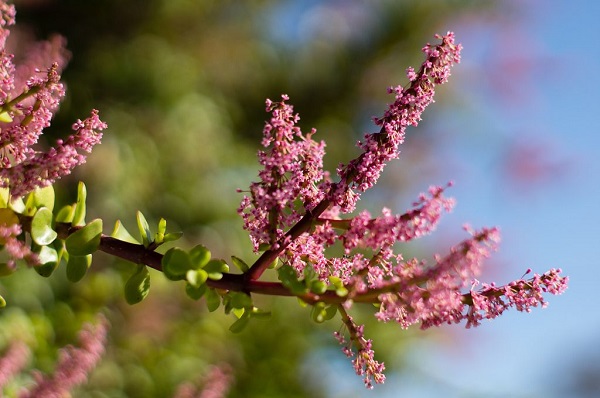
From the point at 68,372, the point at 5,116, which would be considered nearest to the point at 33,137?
the point at 5,116

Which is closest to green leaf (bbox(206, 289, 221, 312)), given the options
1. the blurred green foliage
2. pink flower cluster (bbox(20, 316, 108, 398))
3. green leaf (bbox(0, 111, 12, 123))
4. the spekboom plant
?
the spekboom plant

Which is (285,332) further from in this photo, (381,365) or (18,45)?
(381,365)

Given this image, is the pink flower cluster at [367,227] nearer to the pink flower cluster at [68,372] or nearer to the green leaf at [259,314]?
the green leaf at [259,314]

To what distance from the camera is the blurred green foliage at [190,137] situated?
1.40 m

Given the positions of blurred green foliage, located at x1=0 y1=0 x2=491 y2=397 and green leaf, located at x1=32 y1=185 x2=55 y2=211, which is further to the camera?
blurred green foliage, located at x1=0 y1=0 x2=491 y2=397

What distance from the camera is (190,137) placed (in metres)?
2.02

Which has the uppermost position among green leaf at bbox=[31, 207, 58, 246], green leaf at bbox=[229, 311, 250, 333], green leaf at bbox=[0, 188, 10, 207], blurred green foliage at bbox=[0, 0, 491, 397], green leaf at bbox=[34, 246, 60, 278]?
blurred green foliage at bbox=[0, 0, 491, 397]

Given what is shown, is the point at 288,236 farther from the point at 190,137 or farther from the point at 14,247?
the point at 190,137

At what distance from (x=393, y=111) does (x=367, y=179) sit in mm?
27

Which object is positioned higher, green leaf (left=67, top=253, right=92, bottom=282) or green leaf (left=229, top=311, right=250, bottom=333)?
green leaf (left=67, top=253, right=92, bottom=282)

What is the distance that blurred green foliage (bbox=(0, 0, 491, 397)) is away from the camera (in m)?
1.40

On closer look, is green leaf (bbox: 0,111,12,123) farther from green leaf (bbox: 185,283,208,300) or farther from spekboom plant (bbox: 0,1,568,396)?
green leaf (bbox: 185,283,208,300)

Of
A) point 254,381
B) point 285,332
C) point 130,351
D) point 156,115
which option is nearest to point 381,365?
point 130,351

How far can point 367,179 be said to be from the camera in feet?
0.95
